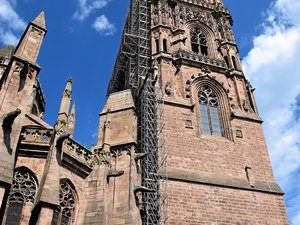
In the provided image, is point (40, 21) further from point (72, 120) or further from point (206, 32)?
point (206, 32)

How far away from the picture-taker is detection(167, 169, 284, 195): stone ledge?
1355cm

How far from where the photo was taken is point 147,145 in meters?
15.0

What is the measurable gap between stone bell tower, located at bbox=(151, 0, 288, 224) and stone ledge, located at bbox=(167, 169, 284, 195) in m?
0.04


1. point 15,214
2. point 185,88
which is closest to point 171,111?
point 185,88

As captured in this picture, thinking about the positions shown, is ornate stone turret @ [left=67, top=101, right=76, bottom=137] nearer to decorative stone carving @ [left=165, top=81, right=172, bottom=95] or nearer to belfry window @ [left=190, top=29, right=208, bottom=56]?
decorative stone carving @ [left=165, top=81, right=172, bottom=95]

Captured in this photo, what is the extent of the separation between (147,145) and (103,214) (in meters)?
A: 5.35

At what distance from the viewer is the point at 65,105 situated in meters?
12.0

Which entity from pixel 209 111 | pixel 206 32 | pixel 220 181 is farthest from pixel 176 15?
pixel 220 181

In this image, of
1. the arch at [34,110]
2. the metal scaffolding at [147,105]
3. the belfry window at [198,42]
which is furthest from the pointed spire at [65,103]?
the belfry window at [198,42]

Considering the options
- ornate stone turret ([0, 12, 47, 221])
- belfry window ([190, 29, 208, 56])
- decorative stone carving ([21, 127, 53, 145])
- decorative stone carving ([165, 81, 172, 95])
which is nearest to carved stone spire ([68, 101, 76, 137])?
decorative stone carving ([21, 127, 53, 145])

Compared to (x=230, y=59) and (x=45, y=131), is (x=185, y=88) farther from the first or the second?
(x=45, y=131)

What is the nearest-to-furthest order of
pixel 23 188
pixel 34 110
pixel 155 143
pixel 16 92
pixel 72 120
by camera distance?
pixel 16 92 < pixel 23 188 < pixel 72 120 < pixel 155 143 < pixel 34 110

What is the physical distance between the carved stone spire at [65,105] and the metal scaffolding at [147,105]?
321 centimetres

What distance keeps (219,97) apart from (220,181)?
17.2ft
